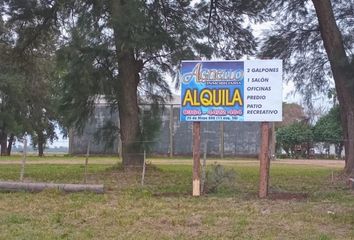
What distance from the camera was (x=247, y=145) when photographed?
54.4m

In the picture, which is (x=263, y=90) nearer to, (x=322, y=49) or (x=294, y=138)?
(x=322, y=49)

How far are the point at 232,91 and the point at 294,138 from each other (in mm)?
44998

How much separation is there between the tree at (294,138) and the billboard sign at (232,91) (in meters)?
42.9

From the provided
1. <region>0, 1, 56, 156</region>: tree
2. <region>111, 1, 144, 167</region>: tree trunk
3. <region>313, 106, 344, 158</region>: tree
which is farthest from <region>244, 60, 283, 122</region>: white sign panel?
<region>313, 106, 344, 158</region>: tree

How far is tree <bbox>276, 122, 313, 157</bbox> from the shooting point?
58281 millimetres

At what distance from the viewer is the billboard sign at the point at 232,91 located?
14.9 meters

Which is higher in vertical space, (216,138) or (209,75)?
(209,75)

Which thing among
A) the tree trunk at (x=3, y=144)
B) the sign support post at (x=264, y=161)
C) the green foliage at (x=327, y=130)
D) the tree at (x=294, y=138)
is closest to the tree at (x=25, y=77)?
the tree trunk at (x=3, y=144)

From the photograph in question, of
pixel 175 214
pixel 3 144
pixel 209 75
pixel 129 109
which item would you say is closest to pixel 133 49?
→ pixel 129 109

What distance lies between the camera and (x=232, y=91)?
15055 mm

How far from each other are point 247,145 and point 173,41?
115 feet

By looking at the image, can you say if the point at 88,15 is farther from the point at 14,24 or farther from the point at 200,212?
the point at 200,212

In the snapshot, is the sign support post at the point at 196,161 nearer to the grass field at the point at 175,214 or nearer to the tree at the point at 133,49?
the grass field at the point at 175,214

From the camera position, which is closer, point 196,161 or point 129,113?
point 196,161
